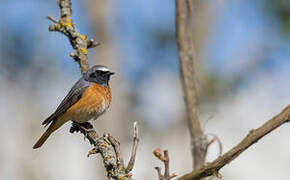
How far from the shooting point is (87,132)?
13.3 ft

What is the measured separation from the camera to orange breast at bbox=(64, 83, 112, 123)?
498 centimetres

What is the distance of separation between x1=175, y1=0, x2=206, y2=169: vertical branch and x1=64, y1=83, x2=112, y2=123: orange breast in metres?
1.81

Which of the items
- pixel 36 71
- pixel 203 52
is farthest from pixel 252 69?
pixel 36 71

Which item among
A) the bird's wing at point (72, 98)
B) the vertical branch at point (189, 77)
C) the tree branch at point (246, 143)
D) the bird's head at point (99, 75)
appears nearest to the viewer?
the tree branch at point (246, 143)

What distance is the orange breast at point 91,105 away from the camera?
4.98 meters

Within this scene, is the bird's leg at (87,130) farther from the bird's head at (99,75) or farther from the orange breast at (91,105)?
the bird's head at (99,75)

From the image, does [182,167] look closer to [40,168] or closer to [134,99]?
[134,99]

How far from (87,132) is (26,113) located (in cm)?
665

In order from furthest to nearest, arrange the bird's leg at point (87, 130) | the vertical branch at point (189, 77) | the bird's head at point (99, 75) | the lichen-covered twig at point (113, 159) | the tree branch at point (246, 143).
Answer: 1. the bird's head at point (99, 75)
2. the bird's leg at point (87, 130)
3. the vertical branch at point (189, 77)
4. the lichen-covered twig at point (113, 159)
5. the tree branch at point (246, 143)

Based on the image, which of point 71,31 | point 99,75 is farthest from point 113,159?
point 99,75

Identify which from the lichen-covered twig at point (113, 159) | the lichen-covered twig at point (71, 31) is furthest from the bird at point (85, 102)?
the lichen-covered twig at point (113, 159)

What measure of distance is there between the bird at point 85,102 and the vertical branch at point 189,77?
1577mm

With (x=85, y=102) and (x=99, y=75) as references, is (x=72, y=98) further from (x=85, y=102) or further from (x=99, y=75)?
(x=99, y=75)

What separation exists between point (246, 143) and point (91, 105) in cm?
308
